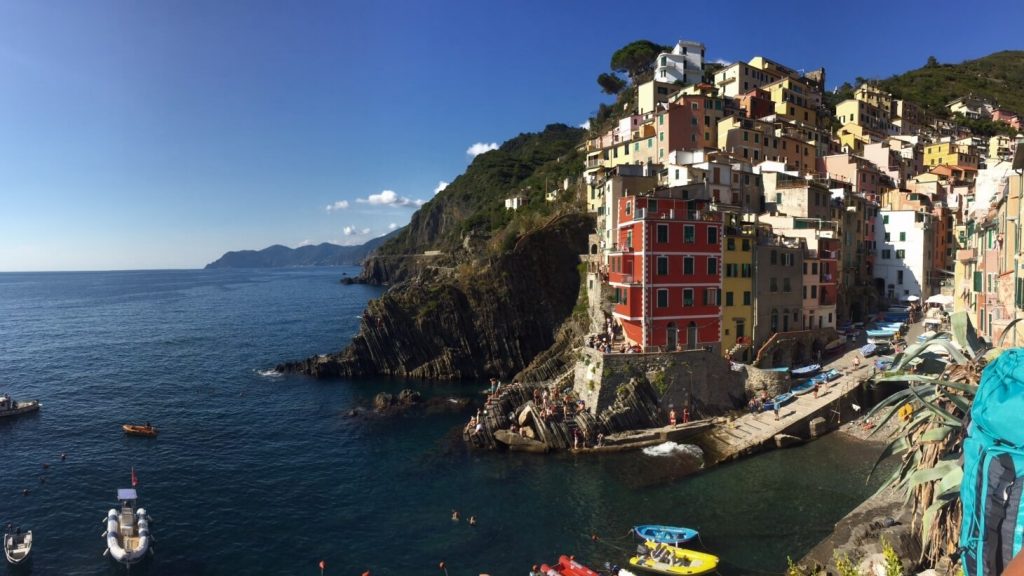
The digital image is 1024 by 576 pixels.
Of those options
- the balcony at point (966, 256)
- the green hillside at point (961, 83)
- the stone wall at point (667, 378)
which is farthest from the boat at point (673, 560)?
the green hillside at point (961, 83)

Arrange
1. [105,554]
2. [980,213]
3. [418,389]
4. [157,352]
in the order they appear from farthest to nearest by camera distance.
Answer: [157,352]
[418,389]
[980,213]
[105,554]

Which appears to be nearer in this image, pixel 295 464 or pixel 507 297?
pixel 295 464

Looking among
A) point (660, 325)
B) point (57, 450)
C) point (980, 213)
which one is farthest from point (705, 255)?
point (57, 450)

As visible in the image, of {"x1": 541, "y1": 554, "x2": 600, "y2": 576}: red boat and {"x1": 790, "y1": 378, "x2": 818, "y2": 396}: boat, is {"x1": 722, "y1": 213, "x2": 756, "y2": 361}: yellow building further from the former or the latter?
{"x1": 541, "y1": 554, "x2": 600, "y2": 576}: red boat

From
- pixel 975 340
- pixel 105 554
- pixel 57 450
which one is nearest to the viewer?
pixel 975 340

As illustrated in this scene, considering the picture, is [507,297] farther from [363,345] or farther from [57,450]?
[57,450]

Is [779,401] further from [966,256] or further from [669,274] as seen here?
[966,256]
